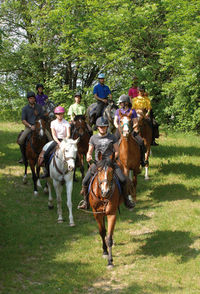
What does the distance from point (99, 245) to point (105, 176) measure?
101 inches

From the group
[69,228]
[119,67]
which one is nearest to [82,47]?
[119,67]

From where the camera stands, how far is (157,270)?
781 centimetres

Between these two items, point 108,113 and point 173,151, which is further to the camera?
point 173,151

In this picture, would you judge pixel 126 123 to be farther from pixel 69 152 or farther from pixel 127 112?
pixel 69 152

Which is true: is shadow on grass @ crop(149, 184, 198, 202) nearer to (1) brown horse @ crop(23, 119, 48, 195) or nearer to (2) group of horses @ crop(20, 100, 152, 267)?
(2) group of horses @ crop(20, 100, 152, 267)

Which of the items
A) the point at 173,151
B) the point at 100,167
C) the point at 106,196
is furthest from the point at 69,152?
the point at 173,151

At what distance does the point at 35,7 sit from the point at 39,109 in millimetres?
13807

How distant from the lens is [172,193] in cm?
1308

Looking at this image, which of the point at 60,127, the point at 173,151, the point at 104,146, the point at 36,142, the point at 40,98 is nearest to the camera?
the point at 104,146

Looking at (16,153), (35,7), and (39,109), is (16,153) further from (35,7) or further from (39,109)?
(35,7)

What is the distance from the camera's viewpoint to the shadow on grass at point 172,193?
41.3ft

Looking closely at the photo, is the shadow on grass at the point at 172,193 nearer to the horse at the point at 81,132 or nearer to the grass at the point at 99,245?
the grass at the point at 99,245

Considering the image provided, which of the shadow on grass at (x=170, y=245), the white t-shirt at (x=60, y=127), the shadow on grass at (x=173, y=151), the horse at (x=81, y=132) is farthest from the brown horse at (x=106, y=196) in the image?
the shadow on grass at (x=173, y=151)

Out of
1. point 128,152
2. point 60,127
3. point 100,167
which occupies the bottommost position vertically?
point 128,152
